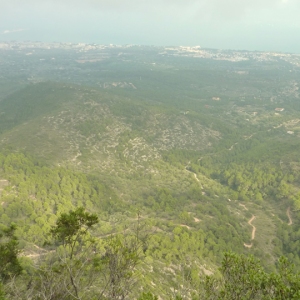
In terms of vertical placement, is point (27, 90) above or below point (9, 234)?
below

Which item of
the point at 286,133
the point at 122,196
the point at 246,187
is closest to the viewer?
the point at 122,196

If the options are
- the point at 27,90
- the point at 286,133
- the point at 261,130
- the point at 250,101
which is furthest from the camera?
the point at 250,101

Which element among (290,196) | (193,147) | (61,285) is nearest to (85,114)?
(193,147)

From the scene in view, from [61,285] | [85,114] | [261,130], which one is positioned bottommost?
[261,130]

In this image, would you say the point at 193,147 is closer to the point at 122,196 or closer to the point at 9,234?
the point at 122,196

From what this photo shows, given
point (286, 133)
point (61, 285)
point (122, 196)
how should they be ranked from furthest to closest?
point (286, 133)
point (122, 196)
point (61, 285)

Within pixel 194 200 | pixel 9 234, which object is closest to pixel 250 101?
pixel 194 200

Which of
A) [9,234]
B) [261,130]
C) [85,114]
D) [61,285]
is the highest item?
[9,234]

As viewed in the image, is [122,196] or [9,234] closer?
[9,234]

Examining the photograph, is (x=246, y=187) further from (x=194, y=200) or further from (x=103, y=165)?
(x=103, y=165)
